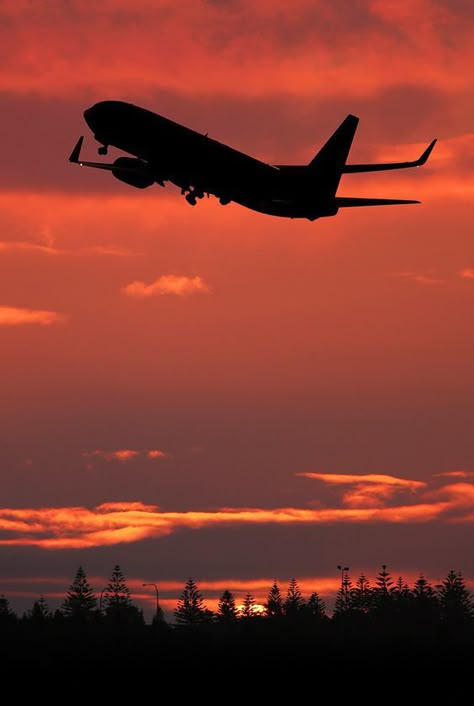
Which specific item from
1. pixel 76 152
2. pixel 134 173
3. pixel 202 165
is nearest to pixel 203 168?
pixel 202 165

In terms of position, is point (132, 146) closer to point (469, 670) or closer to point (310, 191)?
point (310, 191)

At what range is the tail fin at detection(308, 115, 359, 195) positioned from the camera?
12638cm

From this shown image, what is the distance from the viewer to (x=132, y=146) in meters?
114

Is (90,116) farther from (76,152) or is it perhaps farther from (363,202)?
(363,202)

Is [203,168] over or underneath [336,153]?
underneath

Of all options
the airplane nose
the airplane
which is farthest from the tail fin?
the airplane nose

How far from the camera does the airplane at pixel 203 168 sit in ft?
371

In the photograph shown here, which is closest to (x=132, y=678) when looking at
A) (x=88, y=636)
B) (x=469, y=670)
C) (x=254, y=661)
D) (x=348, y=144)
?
(x=254, y=661)

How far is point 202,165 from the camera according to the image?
372ft

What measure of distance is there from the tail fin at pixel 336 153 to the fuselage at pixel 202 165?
14.3ft

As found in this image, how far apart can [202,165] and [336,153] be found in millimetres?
20258

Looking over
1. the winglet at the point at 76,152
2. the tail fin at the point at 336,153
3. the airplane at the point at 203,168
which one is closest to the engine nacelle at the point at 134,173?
the airplane at the point at 203,168

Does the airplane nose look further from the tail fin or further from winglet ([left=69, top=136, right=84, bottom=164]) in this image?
the tail fin

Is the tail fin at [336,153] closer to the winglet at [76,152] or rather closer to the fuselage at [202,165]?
the fuselage at [202,165]
